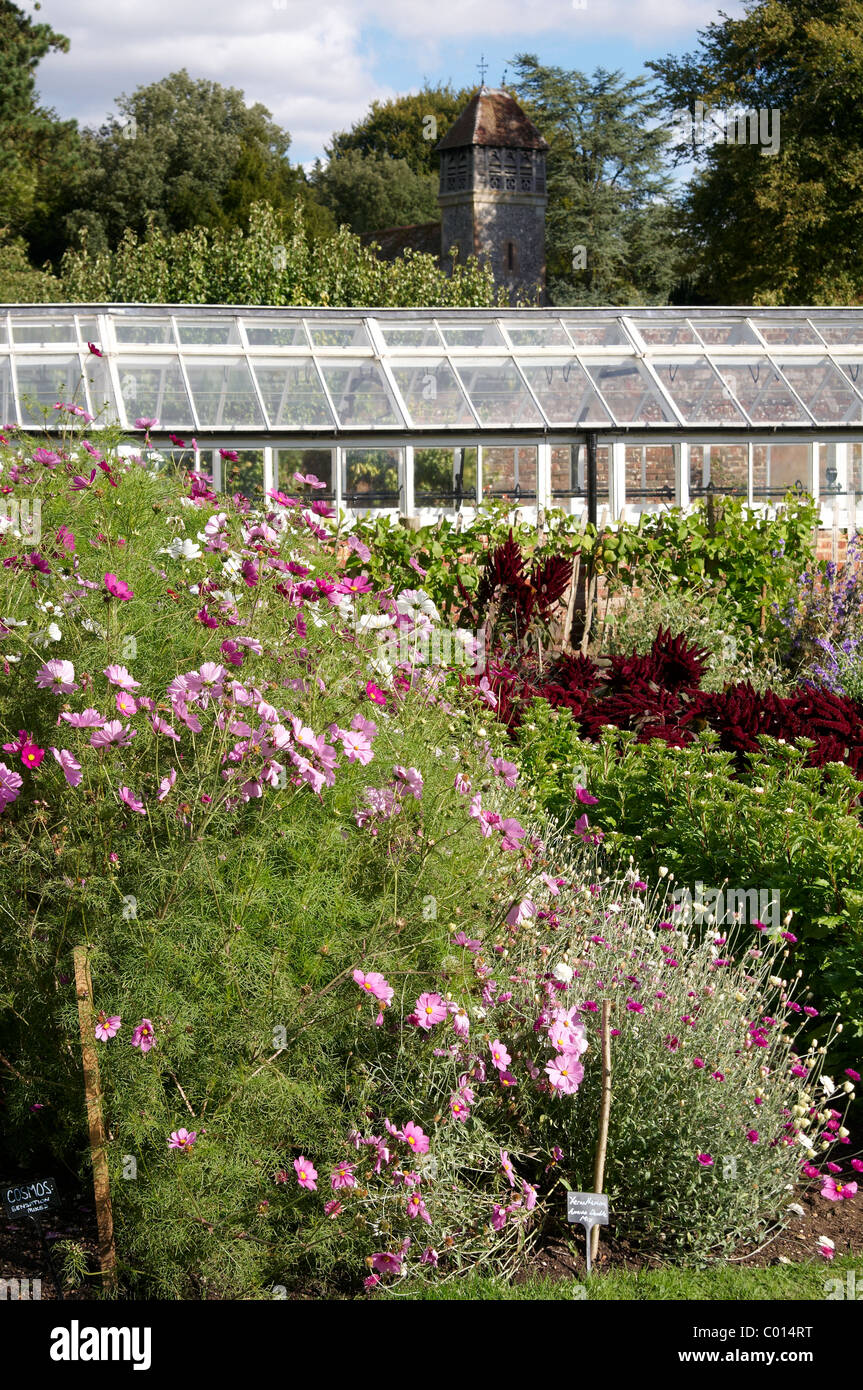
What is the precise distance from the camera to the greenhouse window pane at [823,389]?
1508 centimetres

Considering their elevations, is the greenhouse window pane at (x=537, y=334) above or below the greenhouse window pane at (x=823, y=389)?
above

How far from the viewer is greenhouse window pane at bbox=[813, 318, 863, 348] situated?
653 inches

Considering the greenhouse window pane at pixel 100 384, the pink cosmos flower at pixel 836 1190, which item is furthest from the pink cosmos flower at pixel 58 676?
the greenhouse window pane at pixel 100 384

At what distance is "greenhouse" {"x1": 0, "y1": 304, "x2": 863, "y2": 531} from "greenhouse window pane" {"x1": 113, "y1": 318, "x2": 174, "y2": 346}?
27 mm

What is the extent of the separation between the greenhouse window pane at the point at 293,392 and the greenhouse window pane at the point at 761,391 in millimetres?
4752

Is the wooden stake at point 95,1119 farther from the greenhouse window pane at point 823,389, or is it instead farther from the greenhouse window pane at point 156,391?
the greenhouse window pane at point 823,389

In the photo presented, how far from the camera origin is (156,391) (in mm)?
13992

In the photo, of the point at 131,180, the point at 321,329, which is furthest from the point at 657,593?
the point at 131,180

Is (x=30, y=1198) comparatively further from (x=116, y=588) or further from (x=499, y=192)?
(x=499, y=192)

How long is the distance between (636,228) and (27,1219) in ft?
135

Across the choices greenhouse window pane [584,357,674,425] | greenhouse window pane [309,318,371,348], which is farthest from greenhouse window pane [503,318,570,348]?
greenhouse window pane [309,318,371,348]

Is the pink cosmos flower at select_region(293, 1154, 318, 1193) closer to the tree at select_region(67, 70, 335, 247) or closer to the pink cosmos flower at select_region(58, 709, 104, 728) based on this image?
the pink cosmos flower at select_region(58, 709, 104, 728)

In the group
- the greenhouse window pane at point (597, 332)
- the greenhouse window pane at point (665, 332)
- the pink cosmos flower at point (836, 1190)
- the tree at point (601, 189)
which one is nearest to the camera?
the pink cosmos flower at point (836, 1190)

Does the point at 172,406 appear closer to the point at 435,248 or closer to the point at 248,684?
the point at 248,684
